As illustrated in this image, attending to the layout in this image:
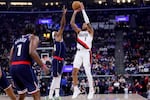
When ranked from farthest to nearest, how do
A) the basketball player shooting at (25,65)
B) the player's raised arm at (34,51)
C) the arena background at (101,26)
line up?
the arena background at (101,26), the basketball player shooting at (25,65), the player's raised arm at (34,51)

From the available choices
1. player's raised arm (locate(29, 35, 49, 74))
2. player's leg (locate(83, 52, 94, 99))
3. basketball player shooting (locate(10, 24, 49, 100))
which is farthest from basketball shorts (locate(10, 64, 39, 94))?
player's leg (locate(83, 52, 94, 99))

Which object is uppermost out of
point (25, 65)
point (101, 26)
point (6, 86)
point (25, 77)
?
point (25, 65)

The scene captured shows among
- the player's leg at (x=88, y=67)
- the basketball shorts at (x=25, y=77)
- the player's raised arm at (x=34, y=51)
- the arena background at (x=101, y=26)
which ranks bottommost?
the arena background at (x=101, y=26)

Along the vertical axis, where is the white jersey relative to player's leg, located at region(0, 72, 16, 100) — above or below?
above

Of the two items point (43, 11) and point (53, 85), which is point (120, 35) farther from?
point (53, 85)

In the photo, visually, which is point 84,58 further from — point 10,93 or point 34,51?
point 34,51

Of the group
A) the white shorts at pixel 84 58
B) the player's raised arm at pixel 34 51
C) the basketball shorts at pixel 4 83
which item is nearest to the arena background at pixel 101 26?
the white shorts at pixel 84 58

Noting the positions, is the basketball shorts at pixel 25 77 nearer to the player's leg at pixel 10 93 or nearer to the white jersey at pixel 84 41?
the player's leg at pixel 10 93

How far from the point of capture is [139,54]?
28.7m

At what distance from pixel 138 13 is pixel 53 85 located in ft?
81.3

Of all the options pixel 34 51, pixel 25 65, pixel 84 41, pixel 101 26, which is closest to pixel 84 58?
pixel 84 41

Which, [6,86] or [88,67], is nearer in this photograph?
[6,86]

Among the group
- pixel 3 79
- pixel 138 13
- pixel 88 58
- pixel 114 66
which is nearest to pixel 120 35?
pixel 138 13

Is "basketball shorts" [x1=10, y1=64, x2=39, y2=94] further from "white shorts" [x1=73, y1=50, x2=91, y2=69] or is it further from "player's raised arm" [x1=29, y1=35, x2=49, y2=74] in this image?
"white shorts" [x1=73, y1=50, x2=91, y2=69]
